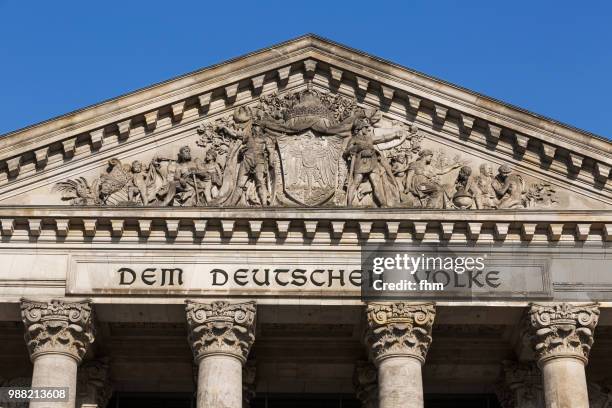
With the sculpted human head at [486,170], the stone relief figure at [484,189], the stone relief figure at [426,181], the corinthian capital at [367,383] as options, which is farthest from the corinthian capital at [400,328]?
the sculpted human head at [486,170]

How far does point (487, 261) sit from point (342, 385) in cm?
564

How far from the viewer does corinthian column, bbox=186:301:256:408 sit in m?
28.2

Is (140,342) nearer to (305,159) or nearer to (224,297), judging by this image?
(224,297)

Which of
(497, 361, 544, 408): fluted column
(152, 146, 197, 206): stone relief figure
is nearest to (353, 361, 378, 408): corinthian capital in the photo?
(497, 361, 544, 408): fluted column

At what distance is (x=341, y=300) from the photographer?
29.1 m

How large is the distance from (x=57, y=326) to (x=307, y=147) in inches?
277

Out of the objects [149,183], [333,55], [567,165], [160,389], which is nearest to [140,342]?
[160,389]

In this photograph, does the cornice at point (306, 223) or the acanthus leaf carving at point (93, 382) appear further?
the acanthus leaf carving at point (93, 382)

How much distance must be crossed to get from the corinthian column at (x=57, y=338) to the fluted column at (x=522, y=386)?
9.85 m

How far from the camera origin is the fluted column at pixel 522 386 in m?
30.9

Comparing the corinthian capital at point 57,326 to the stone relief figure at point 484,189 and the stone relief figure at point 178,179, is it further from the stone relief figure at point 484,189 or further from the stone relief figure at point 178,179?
the stone relief figure at point 484,189

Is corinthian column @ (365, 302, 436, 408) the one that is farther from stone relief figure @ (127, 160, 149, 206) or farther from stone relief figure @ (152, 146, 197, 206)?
stone relief figure @ (127, 160, 149, 206)

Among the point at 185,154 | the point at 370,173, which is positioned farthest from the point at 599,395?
the point at 185,154

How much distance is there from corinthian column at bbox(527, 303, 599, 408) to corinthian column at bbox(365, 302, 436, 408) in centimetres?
234
